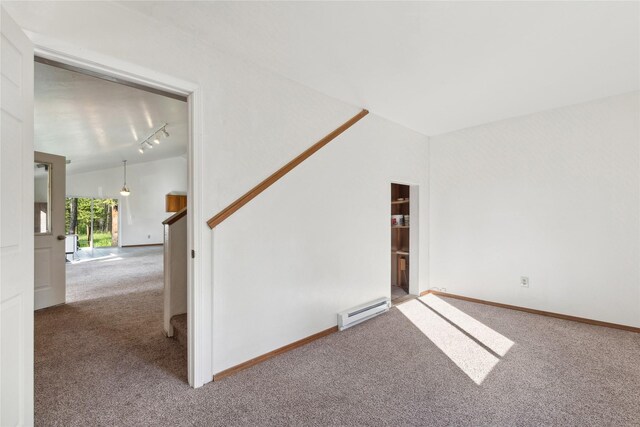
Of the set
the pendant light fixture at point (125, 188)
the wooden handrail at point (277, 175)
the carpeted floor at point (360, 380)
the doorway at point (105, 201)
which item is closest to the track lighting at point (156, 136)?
the doorway at point (105, 201)

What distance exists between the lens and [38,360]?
2.29m

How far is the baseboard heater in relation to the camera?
2.97m

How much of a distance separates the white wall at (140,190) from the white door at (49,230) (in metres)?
6.68

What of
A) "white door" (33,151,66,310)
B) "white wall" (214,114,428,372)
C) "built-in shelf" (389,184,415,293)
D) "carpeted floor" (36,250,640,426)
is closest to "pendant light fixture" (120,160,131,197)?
"white door" (33,151,66,310)

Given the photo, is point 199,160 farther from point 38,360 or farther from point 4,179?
point 38,360

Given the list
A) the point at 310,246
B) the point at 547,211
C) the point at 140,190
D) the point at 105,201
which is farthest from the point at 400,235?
the point at 105,201

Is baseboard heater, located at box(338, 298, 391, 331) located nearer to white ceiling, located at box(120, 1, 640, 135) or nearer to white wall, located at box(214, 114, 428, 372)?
white wall, located at box(214, 114, 428, 372)

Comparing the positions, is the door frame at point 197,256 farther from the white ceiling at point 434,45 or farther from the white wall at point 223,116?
Answer: the white ceiling at point 434,45

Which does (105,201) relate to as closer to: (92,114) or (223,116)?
(92,114)

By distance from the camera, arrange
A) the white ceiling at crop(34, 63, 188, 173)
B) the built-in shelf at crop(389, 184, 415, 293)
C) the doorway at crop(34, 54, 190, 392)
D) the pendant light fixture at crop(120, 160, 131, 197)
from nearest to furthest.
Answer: the doorway at crop(34, 54, 190, 392), the white ceiling at crop(34, 63, 188, 173), the built-in shelf at crop(389, 184, 415, 293), the pendant light fixture at crop(120, 160, 131, 197)

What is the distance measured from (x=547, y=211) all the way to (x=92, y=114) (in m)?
5.92

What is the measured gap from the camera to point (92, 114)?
388cm

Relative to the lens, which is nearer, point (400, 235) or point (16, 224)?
point (16, 224)

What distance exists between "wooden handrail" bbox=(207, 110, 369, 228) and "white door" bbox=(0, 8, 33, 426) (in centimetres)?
94
